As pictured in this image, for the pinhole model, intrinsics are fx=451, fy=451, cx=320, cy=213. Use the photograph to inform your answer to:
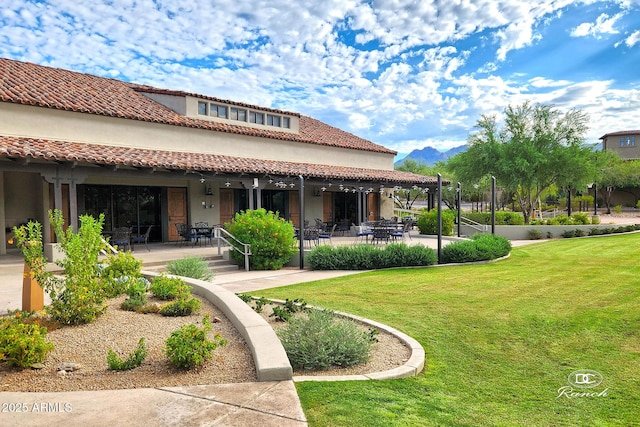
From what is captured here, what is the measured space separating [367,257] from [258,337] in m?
8.72

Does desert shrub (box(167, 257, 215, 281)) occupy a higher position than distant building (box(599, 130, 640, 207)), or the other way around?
distant building (box(599, 130, 640, 207))

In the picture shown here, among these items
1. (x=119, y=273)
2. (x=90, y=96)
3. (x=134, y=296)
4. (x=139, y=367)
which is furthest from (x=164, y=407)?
(x=90, y=96)

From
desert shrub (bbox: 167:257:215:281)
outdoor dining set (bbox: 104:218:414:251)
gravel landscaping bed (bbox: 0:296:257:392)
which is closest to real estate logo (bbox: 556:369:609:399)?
gravel landscaping bed (bbox: 0:296:257:392)

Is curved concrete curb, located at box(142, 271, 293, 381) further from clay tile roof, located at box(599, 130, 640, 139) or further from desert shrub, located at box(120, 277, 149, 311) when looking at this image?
clay tile roof, located at box(599, 130, 640, 139)

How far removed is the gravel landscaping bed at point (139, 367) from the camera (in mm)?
4095

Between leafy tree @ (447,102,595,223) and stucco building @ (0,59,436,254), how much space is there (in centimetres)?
480

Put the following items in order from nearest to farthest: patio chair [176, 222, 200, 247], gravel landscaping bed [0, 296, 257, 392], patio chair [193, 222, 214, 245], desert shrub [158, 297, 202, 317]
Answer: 1. gravel landscaping bed [0, 296, 257, 392]
2. desert shrub [158, 297, 202, 317]
3. patio chair [193, 222, 214, 245]
4. patio chair [176, 222, 200, 247]

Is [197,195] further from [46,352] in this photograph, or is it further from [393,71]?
[46,352]

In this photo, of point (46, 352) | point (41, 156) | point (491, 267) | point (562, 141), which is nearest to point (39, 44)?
point (41, 156)

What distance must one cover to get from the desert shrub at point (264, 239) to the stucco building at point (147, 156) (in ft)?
5.61

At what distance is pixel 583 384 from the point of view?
4.62 meters

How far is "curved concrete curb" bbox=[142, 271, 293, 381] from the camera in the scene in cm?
412

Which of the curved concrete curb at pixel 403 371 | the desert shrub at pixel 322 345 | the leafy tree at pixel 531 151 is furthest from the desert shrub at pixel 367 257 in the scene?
the leafy tree at pixel 531 151

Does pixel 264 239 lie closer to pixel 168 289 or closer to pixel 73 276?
pixel 168 289
